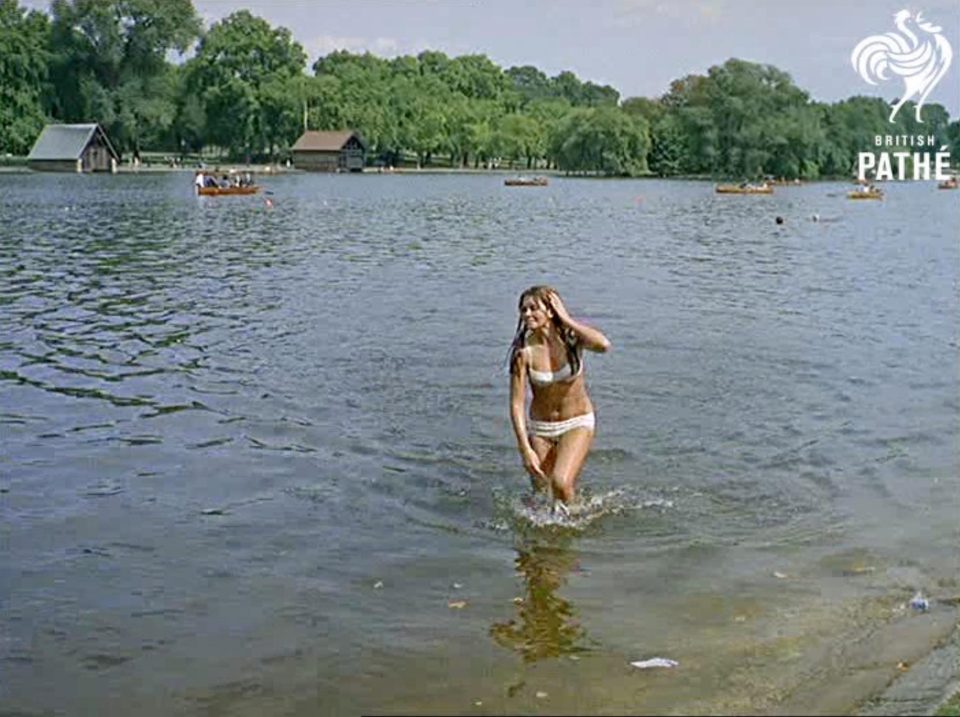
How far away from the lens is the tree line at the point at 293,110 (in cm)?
12825

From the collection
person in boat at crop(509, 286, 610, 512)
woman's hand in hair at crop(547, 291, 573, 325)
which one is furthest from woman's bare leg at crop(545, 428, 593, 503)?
woman's hand in hair at crop(547, 291, 573, 325)

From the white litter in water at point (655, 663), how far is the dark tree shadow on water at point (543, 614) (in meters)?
0.41

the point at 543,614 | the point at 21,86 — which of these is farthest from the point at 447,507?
the point at 21,86

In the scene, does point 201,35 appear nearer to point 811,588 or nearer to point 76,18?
point 76,18

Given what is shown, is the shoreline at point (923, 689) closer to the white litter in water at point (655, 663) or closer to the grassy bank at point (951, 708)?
the grassy bank at point (951, 708)

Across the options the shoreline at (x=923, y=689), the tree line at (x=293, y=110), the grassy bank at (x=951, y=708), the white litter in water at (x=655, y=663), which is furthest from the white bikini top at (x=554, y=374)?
the tree line at (x=293, y=110)

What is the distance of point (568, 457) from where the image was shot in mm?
10000

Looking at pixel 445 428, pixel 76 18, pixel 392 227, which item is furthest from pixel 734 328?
pixel 76 18

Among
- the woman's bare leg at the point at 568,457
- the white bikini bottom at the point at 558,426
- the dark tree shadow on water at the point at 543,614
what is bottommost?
the dark tree shadow on water at the point at 543,614

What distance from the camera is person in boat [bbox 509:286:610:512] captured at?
9.44m

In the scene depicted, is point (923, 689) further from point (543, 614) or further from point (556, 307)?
point (556, 307)

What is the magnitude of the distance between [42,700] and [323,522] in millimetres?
3636

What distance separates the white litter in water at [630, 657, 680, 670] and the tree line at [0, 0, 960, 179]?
351 ft

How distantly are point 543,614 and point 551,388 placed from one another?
6.91 feet
